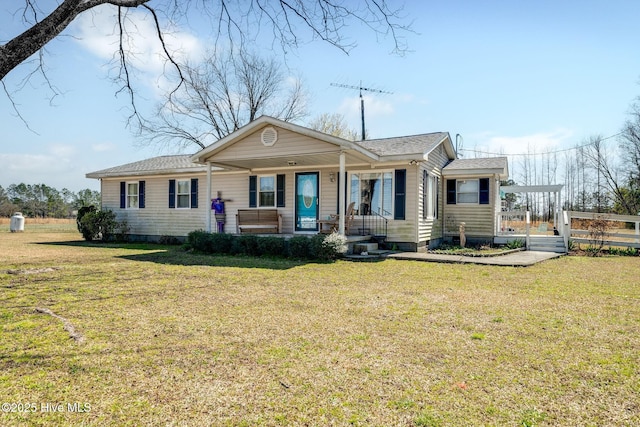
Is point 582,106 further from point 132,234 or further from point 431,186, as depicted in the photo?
point 132,234

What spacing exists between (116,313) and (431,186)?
10.6m

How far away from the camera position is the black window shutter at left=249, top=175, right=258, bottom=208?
46.1 feet

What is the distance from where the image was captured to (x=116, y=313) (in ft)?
15.0

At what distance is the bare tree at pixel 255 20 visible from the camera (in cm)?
543

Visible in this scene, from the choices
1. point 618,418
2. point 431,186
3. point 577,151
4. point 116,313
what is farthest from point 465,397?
point 577,151

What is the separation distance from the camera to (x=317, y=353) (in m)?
3.37

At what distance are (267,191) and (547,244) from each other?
9.75 m

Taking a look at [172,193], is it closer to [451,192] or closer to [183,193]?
[183,193]

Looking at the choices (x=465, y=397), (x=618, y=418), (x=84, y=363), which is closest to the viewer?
(x=618, y=418)

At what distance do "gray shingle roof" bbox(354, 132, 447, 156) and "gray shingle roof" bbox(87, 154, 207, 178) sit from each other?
21.2ft

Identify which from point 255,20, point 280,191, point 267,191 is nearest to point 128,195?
point 267,191

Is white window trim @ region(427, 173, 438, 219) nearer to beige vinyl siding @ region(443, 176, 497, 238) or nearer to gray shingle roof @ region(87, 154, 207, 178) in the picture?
beige vinyl siding @ region(443, 176, 497, 238)

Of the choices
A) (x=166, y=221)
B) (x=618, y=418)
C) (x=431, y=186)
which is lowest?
(x=618, y=418)

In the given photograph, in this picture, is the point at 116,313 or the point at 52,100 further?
the point at 52,100
